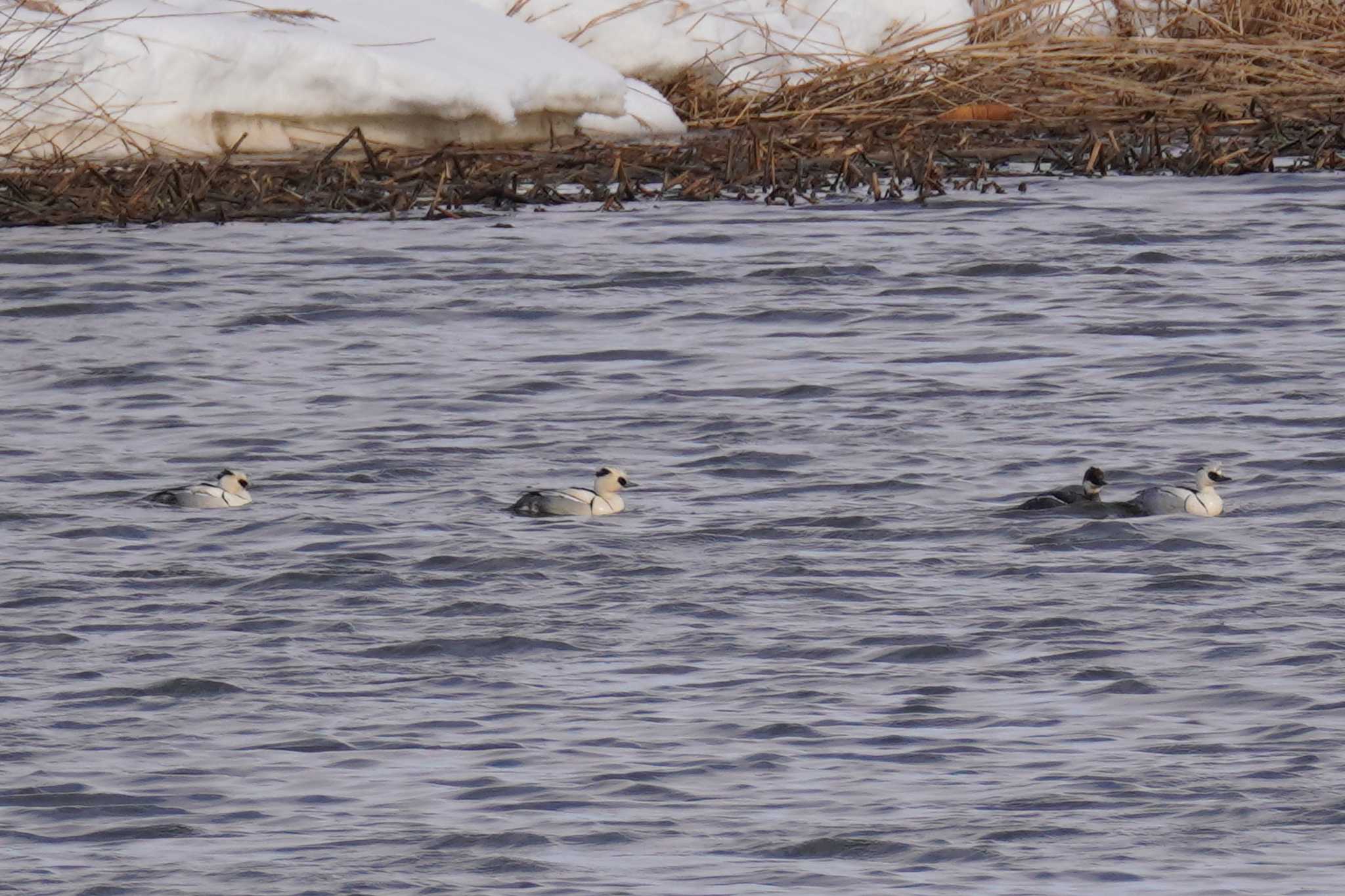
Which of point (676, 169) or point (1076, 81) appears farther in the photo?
point (1076, 81)

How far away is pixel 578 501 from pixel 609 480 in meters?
0.33

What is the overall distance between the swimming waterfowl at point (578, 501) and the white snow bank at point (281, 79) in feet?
Answer: 26.2

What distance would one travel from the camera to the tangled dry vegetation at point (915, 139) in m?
18.2

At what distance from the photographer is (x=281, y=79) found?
18.9 m

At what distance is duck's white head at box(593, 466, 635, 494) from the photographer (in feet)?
35.5

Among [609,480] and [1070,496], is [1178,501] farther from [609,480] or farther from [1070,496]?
[609,480]

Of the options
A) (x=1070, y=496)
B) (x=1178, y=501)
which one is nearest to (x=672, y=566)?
(x=1070, y=496)

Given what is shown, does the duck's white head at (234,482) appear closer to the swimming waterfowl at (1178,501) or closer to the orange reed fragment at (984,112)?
the swimming waterfowl at (1178,501)

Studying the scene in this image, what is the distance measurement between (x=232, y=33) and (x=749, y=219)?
4.08 meters

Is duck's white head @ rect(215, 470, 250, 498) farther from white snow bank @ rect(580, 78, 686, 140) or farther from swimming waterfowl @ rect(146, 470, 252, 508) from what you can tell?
white snow bank @ rect(580, 78, 686, 140)

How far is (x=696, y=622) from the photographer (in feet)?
29.1

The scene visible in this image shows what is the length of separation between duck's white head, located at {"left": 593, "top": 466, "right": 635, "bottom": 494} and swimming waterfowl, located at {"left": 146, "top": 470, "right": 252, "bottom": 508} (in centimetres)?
149

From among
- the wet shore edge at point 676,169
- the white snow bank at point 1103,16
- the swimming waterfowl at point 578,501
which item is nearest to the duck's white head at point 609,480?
the swimming waterfowl at point 578,501

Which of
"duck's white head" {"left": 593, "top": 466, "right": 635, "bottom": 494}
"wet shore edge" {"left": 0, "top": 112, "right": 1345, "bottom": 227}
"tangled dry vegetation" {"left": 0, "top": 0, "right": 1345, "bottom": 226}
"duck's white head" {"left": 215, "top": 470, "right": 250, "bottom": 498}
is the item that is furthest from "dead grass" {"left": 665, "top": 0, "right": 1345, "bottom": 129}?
"duck's white head" {"left": 215, "top": 470, "right": 250, "bottom": 498}
